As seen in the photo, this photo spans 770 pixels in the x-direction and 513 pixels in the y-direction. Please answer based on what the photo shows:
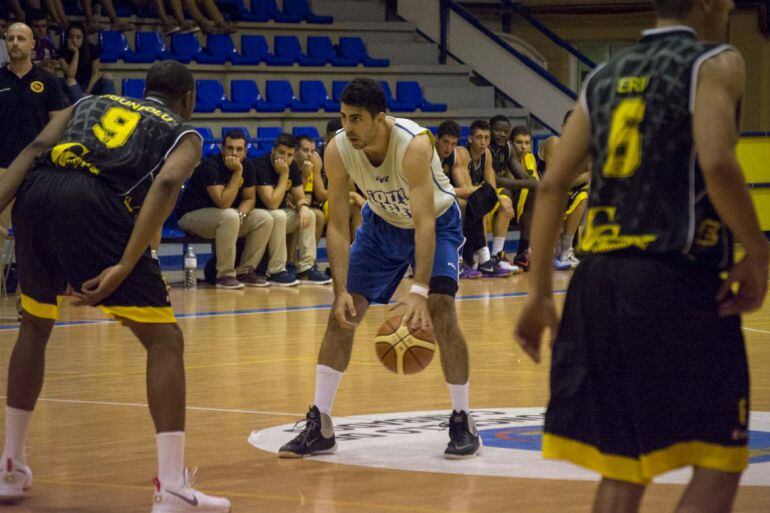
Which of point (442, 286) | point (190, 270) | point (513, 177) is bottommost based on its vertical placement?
point (190, 270)

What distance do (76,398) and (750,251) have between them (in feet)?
16.3

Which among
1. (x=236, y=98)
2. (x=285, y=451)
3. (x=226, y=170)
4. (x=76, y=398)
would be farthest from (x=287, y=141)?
(x=285, y=451)

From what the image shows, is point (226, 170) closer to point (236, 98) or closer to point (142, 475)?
point (236, 98)

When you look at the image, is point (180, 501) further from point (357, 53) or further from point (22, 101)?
point (357, 53)

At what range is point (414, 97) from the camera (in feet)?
62.0

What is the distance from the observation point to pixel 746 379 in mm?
2994

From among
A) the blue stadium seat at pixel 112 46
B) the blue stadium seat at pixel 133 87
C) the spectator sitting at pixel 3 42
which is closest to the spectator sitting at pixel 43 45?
the spectator sitting at pixel 3 42

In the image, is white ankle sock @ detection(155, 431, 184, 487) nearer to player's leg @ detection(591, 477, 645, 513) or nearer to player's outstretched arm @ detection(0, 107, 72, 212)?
player's outstretched arm @ detection(0, 107, 72, 212)

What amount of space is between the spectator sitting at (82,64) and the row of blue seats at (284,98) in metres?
1.65

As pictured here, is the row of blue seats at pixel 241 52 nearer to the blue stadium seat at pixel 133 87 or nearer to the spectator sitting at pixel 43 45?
the blue stadium seat at pixel 133 87

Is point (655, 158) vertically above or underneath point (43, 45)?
above

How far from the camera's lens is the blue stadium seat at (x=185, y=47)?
17.7m

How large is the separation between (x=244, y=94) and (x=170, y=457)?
1361 centimetres

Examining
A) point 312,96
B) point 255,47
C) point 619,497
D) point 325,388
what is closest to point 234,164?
point 312,96
